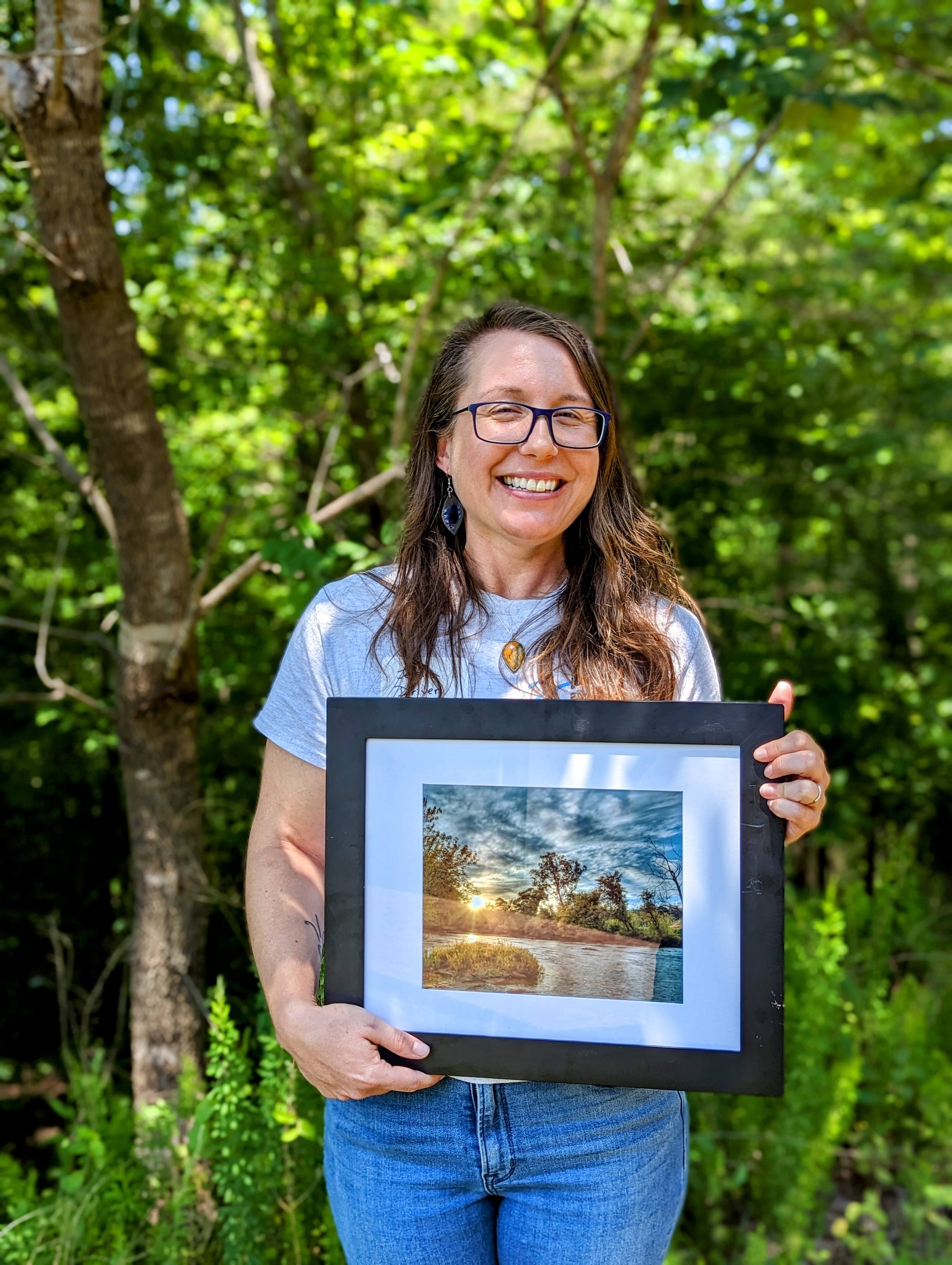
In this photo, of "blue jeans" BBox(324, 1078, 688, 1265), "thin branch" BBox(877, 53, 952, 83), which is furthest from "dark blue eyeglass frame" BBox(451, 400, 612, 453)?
"thin branch" BBox(877, 53, 952, 83)

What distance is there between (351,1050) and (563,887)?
339 mm

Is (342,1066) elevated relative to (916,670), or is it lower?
lower

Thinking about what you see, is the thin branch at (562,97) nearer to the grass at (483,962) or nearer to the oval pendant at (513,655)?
the oval pendant at (513,655)

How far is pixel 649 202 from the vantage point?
4984 mm

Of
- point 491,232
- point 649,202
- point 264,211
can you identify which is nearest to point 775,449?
point 649,202

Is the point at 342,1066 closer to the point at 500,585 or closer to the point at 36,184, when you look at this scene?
the point at 500,585

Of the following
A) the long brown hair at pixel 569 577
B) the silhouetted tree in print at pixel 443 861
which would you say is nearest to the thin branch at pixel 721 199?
A: the long brown hair at pixel 569 577

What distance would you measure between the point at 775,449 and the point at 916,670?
167 cm

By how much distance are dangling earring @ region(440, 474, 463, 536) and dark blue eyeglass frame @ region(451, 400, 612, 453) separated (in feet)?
0.55

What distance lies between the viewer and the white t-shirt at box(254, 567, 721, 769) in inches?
59.4

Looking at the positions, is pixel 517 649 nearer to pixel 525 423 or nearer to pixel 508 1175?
pixel 525 423

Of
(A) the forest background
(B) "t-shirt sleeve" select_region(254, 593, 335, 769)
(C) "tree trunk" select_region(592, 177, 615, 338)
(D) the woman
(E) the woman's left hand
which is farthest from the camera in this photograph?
(C) "tree trunk" select_region(592, 177, 615, 338)

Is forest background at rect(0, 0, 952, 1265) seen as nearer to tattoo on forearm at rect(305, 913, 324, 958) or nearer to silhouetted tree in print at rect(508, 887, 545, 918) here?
tattoo on forearm at rect(305, 913, 324, 958)

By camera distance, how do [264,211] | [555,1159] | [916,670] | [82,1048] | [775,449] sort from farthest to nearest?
[916,670] < [775,449] < [264,211] < [82,1048] < [555,1159]
